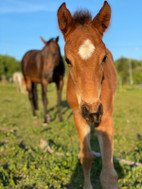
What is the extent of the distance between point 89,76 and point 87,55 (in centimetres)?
22

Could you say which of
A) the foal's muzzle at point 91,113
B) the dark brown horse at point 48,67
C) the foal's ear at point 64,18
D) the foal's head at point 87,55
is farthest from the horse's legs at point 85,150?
the dark brown horse at point 48,67

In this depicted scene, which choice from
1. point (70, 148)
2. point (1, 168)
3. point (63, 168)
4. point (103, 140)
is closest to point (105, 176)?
point (103, 140)

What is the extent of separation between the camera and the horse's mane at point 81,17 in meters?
2.34

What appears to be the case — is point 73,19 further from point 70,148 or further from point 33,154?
point 70,148

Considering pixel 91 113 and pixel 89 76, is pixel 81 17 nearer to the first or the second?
pixel 89 76

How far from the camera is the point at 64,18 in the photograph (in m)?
2.36

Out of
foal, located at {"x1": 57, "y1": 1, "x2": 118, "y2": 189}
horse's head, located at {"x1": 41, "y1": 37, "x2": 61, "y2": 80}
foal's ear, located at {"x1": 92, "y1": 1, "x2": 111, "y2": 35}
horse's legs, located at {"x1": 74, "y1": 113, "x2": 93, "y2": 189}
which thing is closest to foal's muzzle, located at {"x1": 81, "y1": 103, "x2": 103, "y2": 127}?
foal, located at {"x1": 57, "y1": 1, "x2": 118, "y2": 189}

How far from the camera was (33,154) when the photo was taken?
3.53m

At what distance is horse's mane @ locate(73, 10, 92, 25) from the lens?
7.69 ft

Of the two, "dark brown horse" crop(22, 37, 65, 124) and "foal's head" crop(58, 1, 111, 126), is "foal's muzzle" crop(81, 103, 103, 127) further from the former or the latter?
"dark brown horse" crop(22, 37, 65, 124)

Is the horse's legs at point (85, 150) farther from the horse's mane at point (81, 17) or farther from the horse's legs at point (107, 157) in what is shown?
the horse's mane at point (81, 17)

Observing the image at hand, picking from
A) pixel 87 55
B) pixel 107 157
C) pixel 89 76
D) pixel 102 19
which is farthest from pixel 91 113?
pixel 102 19

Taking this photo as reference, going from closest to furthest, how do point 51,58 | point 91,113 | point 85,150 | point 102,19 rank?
point 91,113 → point 102,19 → point 85,150 → point 51,58

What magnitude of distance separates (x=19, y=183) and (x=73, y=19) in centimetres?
234
